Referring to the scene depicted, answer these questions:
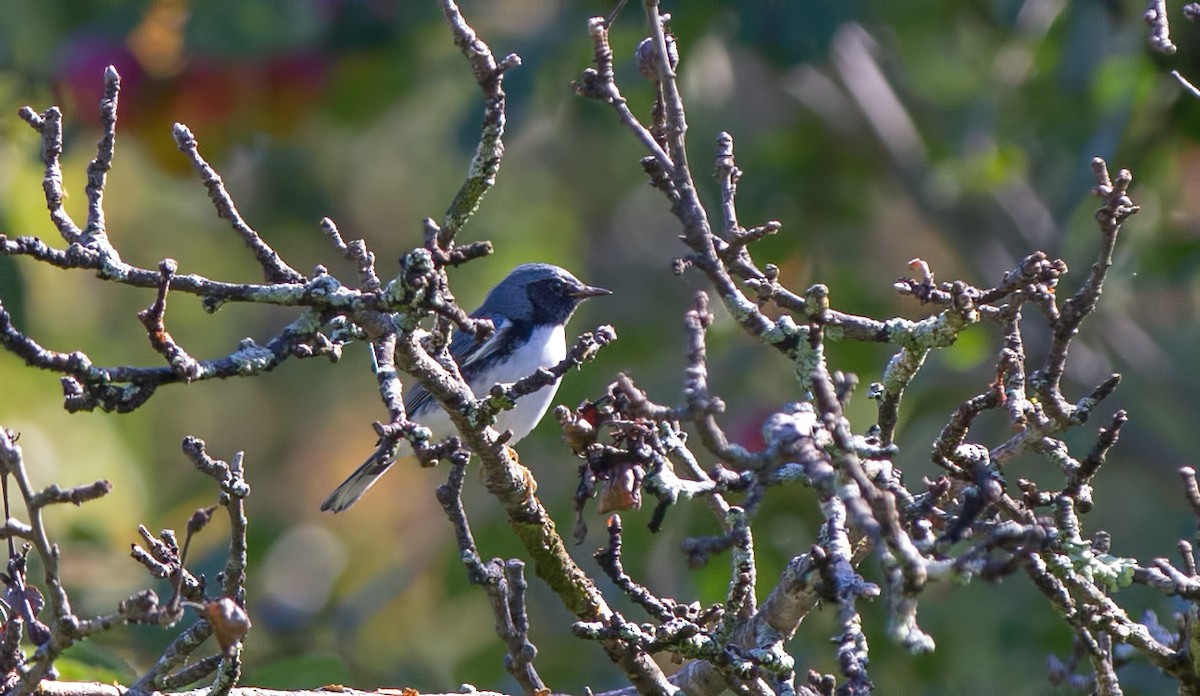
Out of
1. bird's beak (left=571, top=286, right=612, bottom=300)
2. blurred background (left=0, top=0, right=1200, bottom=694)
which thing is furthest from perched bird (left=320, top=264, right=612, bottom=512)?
blurred background (left=0, top=0, right=1200, bottom=694)

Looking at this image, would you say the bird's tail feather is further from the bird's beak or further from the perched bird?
the bird's beak

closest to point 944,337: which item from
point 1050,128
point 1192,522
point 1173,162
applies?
point 1192,522

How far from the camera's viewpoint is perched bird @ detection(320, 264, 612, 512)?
5.35m

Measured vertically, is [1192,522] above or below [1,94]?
below

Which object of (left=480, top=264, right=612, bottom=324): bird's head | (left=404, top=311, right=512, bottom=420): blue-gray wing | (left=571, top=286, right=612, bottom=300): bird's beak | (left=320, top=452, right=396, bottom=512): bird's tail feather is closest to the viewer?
(left=320, top=452, right=396, bottom=512): bird's tail feather

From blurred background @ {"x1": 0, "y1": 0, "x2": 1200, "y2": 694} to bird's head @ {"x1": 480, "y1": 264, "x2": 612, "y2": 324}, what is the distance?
0.33 metres

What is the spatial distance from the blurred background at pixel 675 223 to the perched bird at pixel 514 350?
13.2 inches

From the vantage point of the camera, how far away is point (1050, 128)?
Answer: 5.73 meters

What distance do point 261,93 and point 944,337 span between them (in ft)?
16.5

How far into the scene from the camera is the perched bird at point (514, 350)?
5.35 metres

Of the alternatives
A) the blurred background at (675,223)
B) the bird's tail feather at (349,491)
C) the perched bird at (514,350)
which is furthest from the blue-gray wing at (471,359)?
the blurred background at (675,223)

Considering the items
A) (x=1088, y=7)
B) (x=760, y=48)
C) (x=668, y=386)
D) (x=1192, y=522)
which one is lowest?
(x=1192, y=522)

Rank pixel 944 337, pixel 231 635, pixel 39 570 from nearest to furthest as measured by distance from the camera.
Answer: pixel 231 635 < pixel 944 337 < pixel 39 570

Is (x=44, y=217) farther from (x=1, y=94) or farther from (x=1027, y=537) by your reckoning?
(x=1027, y=537)
